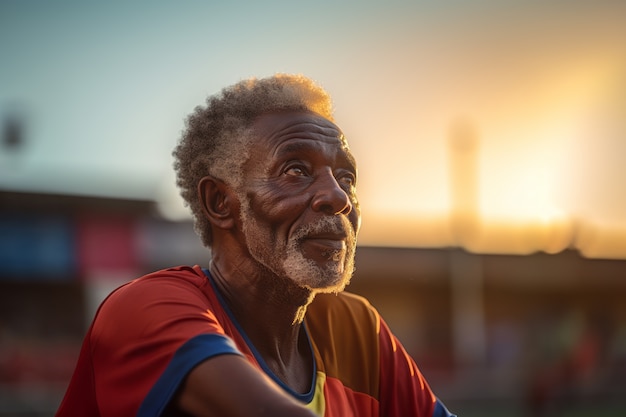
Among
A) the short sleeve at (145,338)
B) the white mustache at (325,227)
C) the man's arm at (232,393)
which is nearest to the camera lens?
the man's arm at (232,393)

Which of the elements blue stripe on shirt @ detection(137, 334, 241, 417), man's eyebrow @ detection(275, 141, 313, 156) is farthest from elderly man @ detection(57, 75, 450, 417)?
blue stripe on shirt @ detection(137, 334, 241, 417)

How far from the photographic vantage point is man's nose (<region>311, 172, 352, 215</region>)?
2.88 metres

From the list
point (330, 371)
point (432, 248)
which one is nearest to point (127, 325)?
point (330, 371)

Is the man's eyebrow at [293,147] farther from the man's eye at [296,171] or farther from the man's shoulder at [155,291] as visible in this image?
the man's shoulder at [155,291]

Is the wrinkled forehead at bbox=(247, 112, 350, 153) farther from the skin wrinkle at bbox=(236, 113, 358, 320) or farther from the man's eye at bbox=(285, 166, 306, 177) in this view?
the man's eye at bbox=(285, 166, 306, 177)

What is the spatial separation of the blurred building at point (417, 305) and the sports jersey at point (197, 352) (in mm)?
10071

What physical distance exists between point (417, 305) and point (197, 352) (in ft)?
129

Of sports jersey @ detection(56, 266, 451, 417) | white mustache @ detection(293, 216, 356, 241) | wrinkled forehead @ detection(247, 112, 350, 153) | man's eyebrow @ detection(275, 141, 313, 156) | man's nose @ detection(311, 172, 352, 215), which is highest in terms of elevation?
wrinkled forehead @ detection(247, 112, 350, 153)

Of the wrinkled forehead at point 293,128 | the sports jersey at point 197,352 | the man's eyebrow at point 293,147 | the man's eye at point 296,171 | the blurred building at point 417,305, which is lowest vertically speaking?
the blurred building at point 417,305

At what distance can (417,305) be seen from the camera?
40781mm

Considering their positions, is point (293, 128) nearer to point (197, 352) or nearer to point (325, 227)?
point (325, 227)

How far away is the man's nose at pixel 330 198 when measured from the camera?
2885mm

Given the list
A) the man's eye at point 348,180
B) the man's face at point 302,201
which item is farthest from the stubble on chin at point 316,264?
the man's eye at point 348,180

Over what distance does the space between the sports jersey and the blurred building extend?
10.1 metres
